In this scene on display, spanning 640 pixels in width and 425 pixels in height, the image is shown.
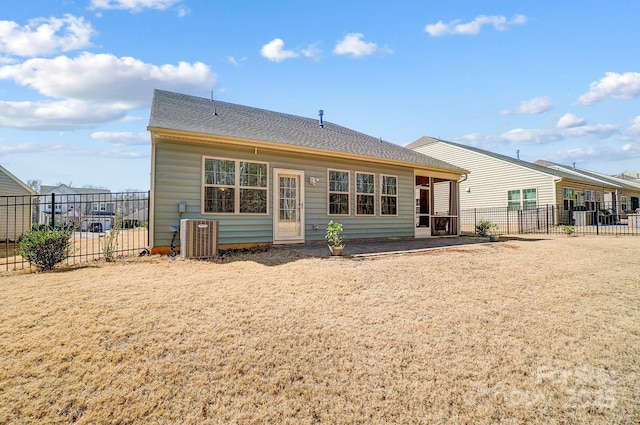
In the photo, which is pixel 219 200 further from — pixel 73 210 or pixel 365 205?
pixel 73 210

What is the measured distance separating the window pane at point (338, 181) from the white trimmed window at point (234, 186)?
223 cm

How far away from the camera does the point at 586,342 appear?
3727 millimetres

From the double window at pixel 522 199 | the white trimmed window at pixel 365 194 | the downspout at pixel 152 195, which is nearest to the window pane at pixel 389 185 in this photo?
the white trimmed window at pixel 365 194

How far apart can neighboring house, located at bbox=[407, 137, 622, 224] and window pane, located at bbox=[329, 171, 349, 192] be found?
14152 mm

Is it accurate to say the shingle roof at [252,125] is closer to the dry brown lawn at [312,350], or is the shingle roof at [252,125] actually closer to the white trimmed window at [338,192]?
the white trimmed window at [338,192]

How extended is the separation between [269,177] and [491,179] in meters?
17.3

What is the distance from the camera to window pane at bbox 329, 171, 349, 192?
10258 millimetres

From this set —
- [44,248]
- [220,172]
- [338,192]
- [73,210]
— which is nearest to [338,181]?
[338,192]

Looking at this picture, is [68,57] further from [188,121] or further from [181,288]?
[181,288]

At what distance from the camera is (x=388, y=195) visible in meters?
11.6

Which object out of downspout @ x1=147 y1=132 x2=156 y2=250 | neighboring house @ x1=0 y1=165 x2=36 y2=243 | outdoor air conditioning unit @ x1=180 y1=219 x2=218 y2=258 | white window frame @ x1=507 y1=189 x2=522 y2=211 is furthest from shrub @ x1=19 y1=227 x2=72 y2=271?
white window frame @ x1=507 y1=189 x2=522 y2=211

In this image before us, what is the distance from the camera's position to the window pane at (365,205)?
10836 millimetres

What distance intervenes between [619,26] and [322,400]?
41.2ft

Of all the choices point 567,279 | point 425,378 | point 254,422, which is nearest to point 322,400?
point 254,422
